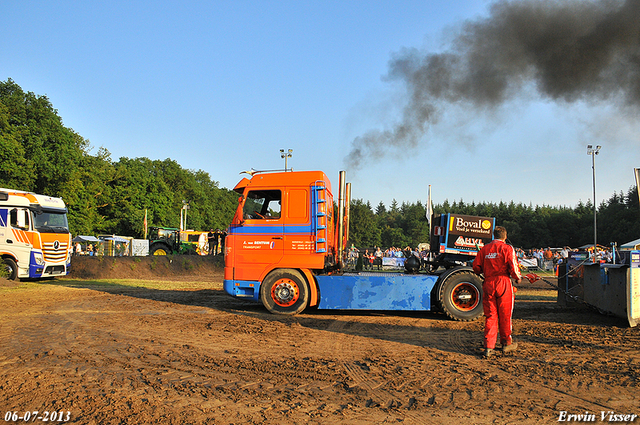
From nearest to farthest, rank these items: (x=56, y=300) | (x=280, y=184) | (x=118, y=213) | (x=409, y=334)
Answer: (x=409, y=334)
(x=280, y=184)
(x=56, y=300)
(x=118, y=213)

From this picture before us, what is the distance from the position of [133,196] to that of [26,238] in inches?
1609

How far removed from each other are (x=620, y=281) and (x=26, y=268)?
63.4ft

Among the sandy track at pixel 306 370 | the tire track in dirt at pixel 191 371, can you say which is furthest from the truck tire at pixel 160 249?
the tire track in dirt at pixel 191 371

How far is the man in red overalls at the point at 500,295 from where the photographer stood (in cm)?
599

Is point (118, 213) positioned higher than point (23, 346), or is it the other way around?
point (118, 213)

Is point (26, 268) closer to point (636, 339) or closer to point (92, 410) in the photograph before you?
point (92, 410)

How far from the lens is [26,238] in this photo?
55.1 ft

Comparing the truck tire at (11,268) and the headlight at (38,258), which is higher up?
the headlight at (38,258)

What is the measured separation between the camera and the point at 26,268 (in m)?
16.8

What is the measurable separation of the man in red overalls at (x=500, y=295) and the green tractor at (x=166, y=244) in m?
29.8

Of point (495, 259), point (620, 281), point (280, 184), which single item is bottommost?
point (620, 281)

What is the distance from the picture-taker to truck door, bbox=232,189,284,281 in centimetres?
955

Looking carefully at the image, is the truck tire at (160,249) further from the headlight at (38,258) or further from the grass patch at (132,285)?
the headlight at (38,258)

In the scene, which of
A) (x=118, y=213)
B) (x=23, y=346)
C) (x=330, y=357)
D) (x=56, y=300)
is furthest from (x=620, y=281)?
(x=118, y=213)
